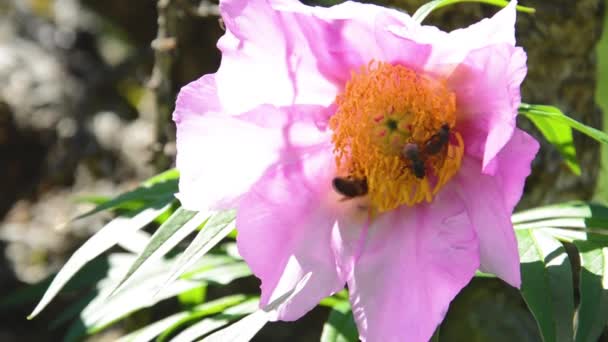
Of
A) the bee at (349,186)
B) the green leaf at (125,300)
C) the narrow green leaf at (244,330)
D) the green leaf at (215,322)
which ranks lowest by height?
the green leaf at (125,300)

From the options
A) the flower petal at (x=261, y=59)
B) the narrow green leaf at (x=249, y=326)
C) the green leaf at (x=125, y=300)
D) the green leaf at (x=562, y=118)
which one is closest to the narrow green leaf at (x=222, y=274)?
the green leaf at (x=125, y=300)

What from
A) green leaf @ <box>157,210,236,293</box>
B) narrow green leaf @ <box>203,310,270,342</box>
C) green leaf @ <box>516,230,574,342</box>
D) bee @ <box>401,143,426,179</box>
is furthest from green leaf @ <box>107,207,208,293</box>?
green leaf @ <box>516,230,574,342</box>

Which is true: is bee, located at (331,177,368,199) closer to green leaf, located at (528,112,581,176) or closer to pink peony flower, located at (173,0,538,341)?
pink peony flower, located at (173,0,538,341)

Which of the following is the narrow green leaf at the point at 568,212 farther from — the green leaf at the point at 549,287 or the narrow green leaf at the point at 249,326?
the narrow green leaf at the point at 249,326

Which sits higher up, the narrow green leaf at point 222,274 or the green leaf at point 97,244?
the green leaf at point 97,244

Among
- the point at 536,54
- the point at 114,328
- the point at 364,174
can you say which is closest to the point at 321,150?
the point at 364,174

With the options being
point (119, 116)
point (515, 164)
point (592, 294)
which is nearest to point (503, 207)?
point (515, 164)

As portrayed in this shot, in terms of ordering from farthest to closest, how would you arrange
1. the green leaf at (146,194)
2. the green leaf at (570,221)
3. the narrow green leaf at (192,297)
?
1. the narrow green leaf at (192,297)
2. the green leaf at (146,194)
3. the green leaf at (570,221)
